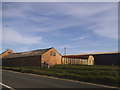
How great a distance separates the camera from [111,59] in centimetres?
4897

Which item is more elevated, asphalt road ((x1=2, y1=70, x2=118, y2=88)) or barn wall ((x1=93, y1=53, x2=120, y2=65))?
asphalt road ((x1=2, y1=70, x2=118, y2=88))

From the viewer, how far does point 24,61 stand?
41.8 metres

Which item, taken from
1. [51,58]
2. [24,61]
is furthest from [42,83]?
[24,61]

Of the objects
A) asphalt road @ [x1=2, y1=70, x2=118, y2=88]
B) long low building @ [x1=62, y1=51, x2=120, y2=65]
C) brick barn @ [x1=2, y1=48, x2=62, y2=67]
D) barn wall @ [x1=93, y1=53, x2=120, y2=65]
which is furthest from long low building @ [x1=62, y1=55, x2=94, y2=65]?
asphalt road @ [x1=2, y1=70, x2=118, y2=88]

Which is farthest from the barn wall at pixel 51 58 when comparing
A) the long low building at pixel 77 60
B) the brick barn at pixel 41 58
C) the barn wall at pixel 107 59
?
the barn wall at pixel 107 59

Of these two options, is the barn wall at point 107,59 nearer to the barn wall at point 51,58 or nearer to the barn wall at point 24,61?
the barn wall at point 51,58

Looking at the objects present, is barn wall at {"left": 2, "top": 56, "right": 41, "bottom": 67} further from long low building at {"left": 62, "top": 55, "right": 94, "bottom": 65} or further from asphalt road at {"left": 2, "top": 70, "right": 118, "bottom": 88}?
asphalt road at {"left": 2, "top": 70, "right": 118, "bottom": 88}

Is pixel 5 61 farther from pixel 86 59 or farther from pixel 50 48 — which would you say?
pixel 86 59

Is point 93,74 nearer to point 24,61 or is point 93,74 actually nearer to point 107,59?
point 24,61

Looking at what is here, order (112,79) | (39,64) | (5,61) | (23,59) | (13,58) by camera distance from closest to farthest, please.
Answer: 1. (112,79)
2. (39,64)
3. (23,59)
4. (13,58)
5. (5,61)

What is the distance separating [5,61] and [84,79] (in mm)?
40779

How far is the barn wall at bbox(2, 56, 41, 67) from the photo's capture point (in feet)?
123

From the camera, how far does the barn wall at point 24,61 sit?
3759 cm

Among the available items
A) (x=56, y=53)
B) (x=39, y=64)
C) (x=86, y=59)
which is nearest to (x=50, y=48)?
(x=56, y=53)
